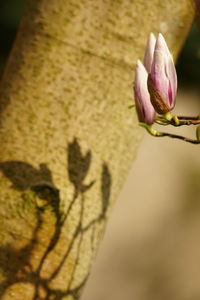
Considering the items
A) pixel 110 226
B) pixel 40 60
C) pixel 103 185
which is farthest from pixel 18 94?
pixel 110 226

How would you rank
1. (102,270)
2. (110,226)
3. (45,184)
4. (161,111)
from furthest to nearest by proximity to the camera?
(110,226)
(102,270)
(45,184)
(161,111)

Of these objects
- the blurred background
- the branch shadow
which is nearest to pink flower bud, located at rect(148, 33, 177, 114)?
the branch shadow

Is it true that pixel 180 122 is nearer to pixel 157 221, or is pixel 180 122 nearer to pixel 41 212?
pixel 41 212

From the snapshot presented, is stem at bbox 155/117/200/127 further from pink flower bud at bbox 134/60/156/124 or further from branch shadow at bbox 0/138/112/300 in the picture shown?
branch shadow at bbox 0/138/112/300

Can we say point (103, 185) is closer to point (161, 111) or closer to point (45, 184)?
point (45, 184)

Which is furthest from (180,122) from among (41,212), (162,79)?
(41,212)

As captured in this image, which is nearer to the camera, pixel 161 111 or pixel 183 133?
pixel 161 111

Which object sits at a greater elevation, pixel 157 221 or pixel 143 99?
pixel 143 99
